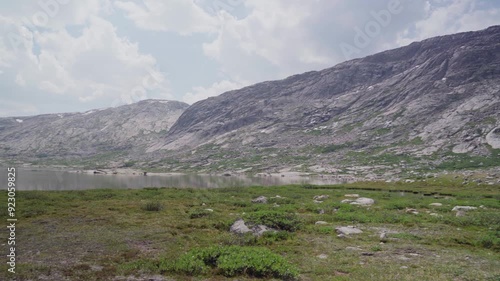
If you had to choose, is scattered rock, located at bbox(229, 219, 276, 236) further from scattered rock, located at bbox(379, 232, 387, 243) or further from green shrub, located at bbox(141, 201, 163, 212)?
green shrub, located at bbox(141, 201, 163, 212)

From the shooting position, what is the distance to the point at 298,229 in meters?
23.3

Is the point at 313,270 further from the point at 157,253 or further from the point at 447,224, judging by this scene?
the point at 447,224

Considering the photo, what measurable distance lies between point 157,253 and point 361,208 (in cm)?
2405

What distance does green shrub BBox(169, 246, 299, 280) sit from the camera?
13836 mm

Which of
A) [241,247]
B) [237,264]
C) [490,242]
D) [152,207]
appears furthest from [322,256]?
[152,207]

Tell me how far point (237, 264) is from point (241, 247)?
2.74m

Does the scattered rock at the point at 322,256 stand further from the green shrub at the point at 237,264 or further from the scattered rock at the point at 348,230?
the scattered rock at the point at 348,230

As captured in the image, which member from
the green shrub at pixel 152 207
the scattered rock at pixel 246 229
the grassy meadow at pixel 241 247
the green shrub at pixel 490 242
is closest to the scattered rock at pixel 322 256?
the grassy meadow at pixel 241 247

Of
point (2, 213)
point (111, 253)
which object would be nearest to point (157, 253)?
point (111, 253)

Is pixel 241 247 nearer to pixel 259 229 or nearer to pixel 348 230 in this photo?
pixel 259 229

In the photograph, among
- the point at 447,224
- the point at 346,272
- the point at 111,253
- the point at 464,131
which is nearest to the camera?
the point at 346,272

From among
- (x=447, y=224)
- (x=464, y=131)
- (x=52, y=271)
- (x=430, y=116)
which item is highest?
(x=430, y=116)

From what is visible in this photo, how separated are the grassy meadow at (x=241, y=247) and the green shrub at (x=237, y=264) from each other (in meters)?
0.04

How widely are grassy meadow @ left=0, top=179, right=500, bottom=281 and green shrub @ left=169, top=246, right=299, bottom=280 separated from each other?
0.04 metres
